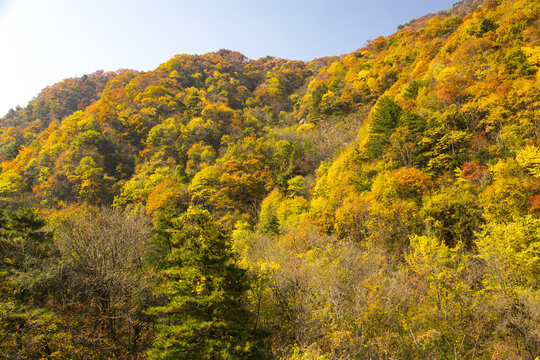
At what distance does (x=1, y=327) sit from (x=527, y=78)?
37.5 meters

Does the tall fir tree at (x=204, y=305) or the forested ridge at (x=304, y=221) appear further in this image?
the forested ridge at (x=304, y=221)

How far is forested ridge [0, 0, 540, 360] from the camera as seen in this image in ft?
32.0

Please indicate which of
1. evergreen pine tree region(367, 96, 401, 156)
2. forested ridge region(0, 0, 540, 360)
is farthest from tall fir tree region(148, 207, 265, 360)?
evergreen pine tree region(367, 96, 401, 156)

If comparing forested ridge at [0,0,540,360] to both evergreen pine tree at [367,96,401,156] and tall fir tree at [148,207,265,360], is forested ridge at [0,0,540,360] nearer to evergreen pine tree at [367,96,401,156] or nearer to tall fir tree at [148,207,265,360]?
tall fir tree at [148,207,265,360]

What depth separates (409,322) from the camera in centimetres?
1128

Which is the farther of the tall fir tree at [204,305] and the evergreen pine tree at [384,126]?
the evergreen pine tree at [384,126]

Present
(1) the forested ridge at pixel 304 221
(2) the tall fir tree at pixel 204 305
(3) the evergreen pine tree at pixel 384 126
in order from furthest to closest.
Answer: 1. (3) the evergreen pine tree at pixel 384 126
2. (1) the forested ridge at pixel 304 221
3. (2) the tall fir tree at pixel 204 305

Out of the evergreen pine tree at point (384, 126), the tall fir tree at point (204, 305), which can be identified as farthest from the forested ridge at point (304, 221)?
the evergreen pine tree at point (384, 126)

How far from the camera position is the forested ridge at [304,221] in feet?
32.0

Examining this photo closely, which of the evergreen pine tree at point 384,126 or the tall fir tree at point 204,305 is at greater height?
the evergreen pine tree at point 384,126

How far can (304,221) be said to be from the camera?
23.3m

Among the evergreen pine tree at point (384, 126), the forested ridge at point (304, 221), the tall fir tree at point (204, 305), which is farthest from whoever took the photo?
the evergreen pine tree at point (384, 126)

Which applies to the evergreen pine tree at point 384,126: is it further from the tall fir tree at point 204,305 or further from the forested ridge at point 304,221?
the tall fir tree at point 204,305

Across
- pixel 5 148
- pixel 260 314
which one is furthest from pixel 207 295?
pixel 5 148
